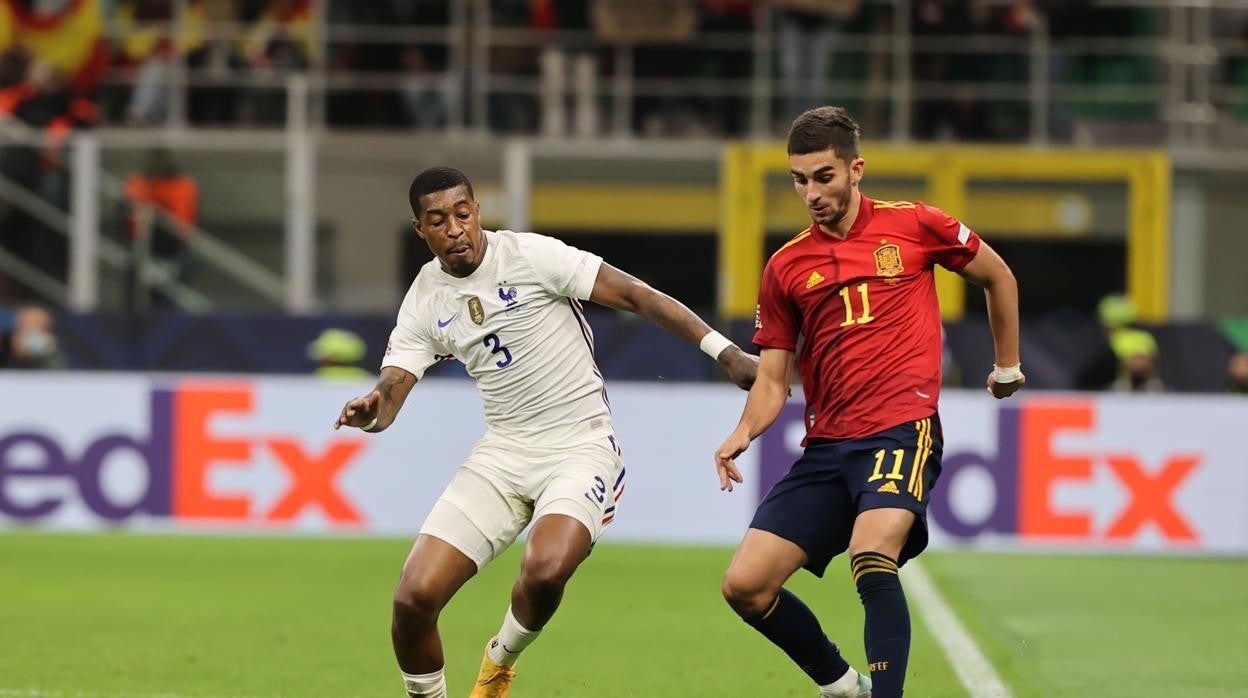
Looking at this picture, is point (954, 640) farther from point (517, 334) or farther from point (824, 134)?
point (824, 134)

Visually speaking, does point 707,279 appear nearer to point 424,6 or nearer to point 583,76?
point 583,76

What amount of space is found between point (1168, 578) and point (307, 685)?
23.2ft

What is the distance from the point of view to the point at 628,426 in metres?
15.4

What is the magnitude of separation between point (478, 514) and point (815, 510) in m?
1.29

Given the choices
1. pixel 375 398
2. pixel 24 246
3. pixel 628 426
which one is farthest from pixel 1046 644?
pixel 24 246

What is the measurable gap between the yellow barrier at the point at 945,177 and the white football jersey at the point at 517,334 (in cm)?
1350

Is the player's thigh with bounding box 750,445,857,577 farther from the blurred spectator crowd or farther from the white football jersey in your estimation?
the blurred spectator crowd

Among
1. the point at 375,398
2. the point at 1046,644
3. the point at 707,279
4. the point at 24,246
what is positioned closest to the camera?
the point at 375,398

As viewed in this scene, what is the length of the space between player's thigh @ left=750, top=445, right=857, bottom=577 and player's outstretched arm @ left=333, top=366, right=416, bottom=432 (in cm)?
142

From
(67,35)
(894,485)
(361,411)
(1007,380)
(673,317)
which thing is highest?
(67,35)

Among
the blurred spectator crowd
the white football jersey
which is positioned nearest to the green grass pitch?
the white football jersey

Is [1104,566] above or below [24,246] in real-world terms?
below

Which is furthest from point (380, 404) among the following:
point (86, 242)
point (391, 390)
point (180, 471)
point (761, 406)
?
point (86, 242)

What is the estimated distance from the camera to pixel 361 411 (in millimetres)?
7031
